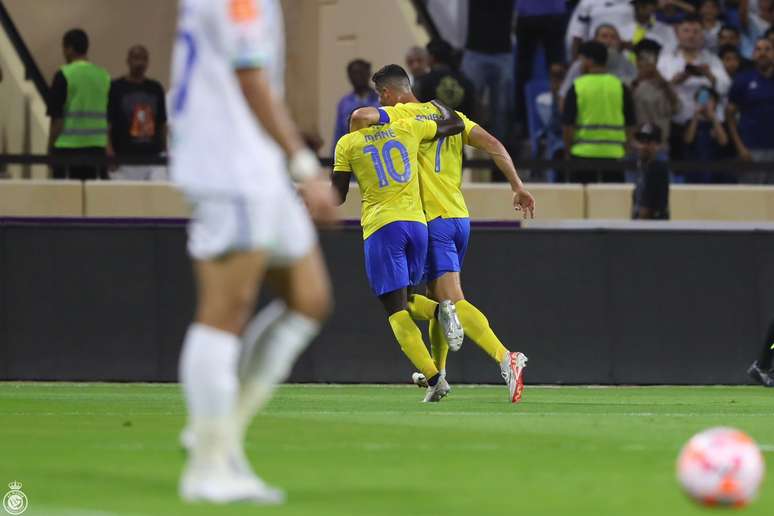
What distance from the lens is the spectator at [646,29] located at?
21.6 meters

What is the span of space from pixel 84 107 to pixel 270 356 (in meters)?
13.2

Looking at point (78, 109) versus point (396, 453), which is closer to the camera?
point (396, 453)

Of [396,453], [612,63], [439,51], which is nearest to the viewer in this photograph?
[396,453]

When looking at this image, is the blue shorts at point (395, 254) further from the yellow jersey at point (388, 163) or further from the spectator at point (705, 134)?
the spectator at point (705, 134)

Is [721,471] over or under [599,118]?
under

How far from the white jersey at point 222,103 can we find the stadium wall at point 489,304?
11.4m

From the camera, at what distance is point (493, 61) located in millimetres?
21391

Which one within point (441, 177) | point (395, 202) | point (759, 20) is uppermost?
point (759, 20)

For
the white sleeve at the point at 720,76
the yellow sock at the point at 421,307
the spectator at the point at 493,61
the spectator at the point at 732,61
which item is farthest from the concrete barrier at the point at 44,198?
the spectator at the point at 732,61

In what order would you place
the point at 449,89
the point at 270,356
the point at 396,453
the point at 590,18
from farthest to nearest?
the point at 590,18
the point at 449,89
the point at 396,453
the point at 270,356

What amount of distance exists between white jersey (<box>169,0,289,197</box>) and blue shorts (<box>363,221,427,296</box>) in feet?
25.2

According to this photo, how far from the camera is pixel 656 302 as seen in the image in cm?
1883

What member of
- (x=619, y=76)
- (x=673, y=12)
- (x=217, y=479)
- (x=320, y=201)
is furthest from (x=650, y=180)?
(x=217, y=479)

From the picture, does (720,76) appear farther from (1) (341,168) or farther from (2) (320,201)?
(2) (320,201)
